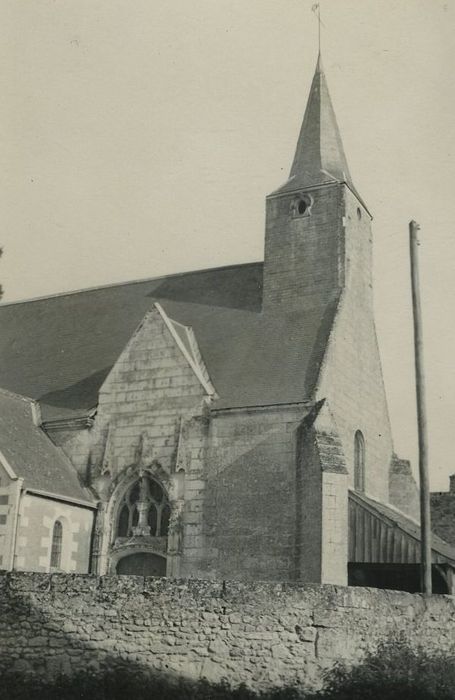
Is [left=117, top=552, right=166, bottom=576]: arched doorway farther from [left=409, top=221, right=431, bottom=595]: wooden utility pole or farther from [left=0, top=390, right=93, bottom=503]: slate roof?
[left=409, top=221, right=431, bottom=595]: wooden utility pole

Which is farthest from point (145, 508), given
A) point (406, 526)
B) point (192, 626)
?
point (192, 626)

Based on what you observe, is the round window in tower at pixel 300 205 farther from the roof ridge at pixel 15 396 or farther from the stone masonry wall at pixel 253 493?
the roof ridge at pixel 15 396

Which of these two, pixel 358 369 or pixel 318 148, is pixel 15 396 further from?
pixel 318 148

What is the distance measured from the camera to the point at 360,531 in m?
20.3

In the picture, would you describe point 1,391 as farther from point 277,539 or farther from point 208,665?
point 208,665

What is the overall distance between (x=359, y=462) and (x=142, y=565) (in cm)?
685

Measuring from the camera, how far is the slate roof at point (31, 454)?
68.8 ft

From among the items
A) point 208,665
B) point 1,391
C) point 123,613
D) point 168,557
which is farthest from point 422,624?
point 1,391

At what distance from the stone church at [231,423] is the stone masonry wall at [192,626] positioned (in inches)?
278

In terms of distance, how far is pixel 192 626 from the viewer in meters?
12.0

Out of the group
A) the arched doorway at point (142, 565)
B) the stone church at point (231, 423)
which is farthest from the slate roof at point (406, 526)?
the arched doorway at point (142, 565)

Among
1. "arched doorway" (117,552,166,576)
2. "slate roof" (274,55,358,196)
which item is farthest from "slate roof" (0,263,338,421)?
"arched doorway" (117,552,166,576)

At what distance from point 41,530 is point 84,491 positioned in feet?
7.57

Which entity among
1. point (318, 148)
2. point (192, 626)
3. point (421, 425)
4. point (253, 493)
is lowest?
point (192, 626)
